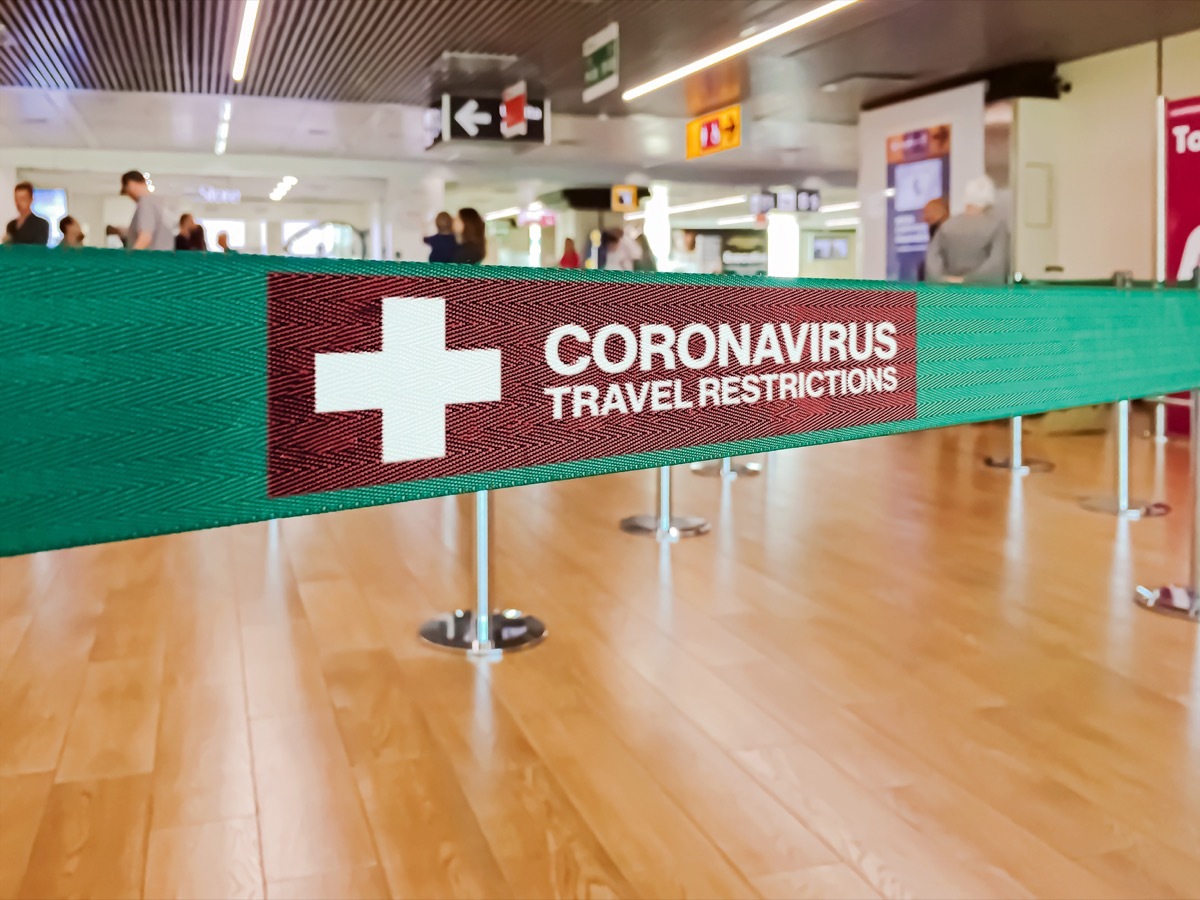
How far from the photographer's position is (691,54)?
9.06 metres

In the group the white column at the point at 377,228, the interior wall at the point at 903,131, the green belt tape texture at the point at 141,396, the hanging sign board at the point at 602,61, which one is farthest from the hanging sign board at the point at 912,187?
the white column at the point at 377,228

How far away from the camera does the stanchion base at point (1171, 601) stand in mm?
3107

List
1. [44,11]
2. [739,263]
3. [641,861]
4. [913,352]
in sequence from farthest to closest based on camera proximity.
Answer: [739,263] → [44,11] → [913,352] → [641,861]

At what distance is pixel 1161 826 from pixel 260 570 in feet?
9.34

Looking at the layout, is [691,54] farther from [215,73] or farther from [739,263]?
[739,263]

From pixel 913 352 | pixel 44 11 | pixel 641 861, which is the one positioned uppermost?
pixel 44 11

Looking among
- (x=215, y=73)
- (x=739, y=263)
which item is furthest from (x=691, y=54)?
(x=739, y=263)

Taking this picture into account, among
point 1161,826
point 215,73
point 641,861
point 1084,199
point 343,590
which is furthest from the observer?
point 215,73

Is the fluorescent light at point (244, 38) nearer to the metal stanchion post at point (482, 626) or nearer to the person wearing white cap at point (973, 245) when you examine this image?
the person wearing white cap at point (973, 245)

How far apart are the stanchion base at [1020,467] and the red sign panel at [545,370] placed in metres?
4.07

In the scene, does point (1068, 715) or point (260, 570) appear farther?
point (260, 570)

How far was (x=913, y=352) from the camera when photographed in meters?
2.04

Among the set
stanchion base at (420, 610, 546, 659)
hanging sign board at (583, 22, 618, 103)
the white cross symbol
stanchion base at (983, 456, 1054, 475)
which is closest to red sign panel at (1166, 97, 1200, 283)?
stanchion base at (983, 456, 1054, 475)

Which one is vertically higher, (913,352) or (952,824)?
(913,352)
